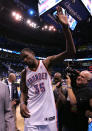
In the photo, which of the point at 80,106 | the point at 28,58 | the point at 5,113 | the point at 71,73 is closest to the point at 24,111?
the point at 5,113

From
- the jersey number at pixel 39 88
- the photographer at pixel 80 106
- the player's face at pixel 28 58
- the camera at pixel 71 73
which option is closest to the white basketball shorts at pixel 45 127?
the jersey number at pixel 39 88

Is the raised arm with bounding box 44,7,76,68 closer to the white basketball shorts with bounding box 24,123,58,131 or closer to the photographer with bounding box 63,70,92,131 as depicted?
the white basketball shorts with bounding box 24,123,58,131

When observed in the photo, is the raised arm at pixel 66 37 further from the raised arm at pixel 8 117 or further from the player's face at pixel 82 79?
the player's face at pixel 82 79

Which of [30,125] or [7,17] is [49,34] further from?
[30,125]

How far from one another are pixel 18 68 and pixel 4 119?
22209 millimetres

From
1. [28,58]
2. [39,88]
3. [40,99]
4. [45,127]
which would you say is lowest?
[45,127]

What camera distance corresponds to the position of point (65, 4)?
2.78 m

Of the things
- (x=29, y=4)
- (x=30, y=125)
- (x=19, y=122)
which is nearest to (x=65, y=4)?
(x=30, y=125)

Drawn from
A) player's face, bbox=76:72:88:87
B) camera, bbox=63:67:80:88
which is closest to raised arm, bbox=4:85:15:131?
camera, bbox=63:67:80:88

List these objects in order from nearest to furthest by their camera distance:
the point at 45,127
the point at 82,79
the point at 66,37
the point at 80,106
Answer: the point at 66,37
the point at 45,127
the point at 80,106
the point at 82,79

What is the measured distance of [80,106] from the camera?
2.15m

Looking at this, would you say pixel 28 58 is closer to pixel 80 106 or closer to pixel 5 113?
pixel 5 113

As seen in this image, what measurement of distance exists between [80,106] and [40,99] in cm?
94

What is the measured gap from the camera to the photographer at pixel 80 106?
206cm
